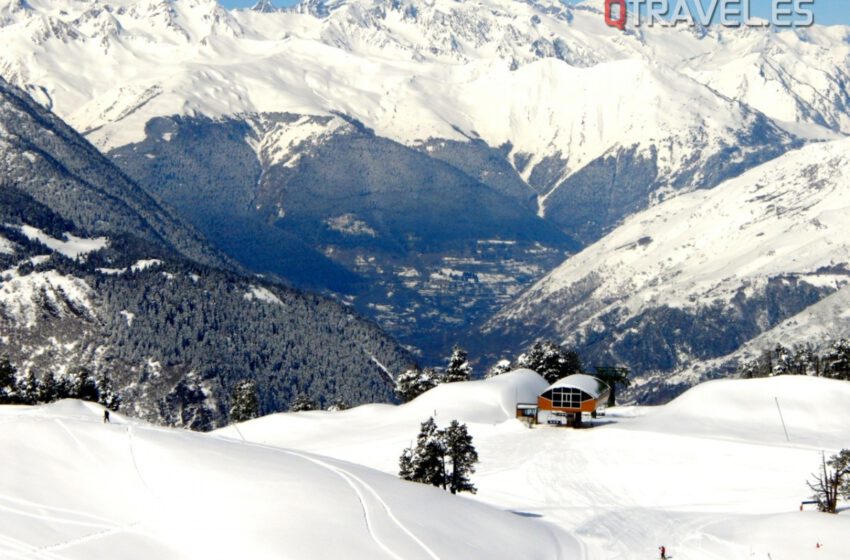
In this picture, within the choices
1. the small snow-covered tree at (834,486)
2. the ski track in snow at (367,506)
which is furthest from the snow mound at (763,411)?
the ski track in snow at (367,506)

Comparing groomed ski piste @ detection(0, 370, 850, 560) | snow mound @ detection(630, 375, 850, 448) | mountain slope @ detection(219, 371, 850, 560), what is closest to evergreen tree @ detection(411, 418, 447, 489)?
mountain slope @ detection(219, 371, 850, 560)

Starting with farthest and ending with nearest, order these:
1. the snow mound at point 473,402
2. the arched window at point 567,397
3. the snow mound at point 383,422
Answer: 1. the snow mound at point 473,402
2. the arched window at point 567,397
3. the snow mound at point 383,422

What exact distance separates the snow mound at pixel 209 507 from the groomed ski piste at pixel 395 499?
15 cm

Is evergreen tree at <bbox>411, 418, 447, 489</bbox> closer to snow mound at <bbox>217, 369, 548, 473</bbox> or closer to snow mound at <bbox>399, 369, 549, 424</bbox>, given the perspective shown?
snow mound at <bbox>217, 369, 548, 473</bbox>

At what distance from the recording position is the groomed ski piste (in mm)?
92250

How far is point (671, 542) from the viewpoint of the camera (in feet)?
357

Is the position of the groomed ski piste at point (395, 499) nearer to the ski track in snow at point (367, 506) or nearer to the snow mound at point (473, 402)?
the ski track in snow at point (367, 506)

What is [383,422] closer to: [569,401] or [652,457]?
[569,401]

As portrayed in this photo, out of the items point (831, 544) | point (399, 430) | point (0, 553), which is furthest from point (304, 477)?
point (399, 430)

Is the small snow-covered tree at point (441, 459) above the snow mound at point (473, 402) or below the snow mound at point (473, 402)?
below

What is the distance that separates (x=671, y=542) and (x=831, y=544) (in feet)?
39.1

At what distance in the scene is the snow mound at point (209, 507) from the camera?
90.6 meters

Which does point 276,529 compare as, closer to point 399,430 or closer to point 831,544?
point 831,544

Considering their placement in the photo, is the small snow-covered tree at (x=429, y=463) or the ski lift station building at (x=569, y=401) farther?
the ski lift station building at (x=569, y=401)
